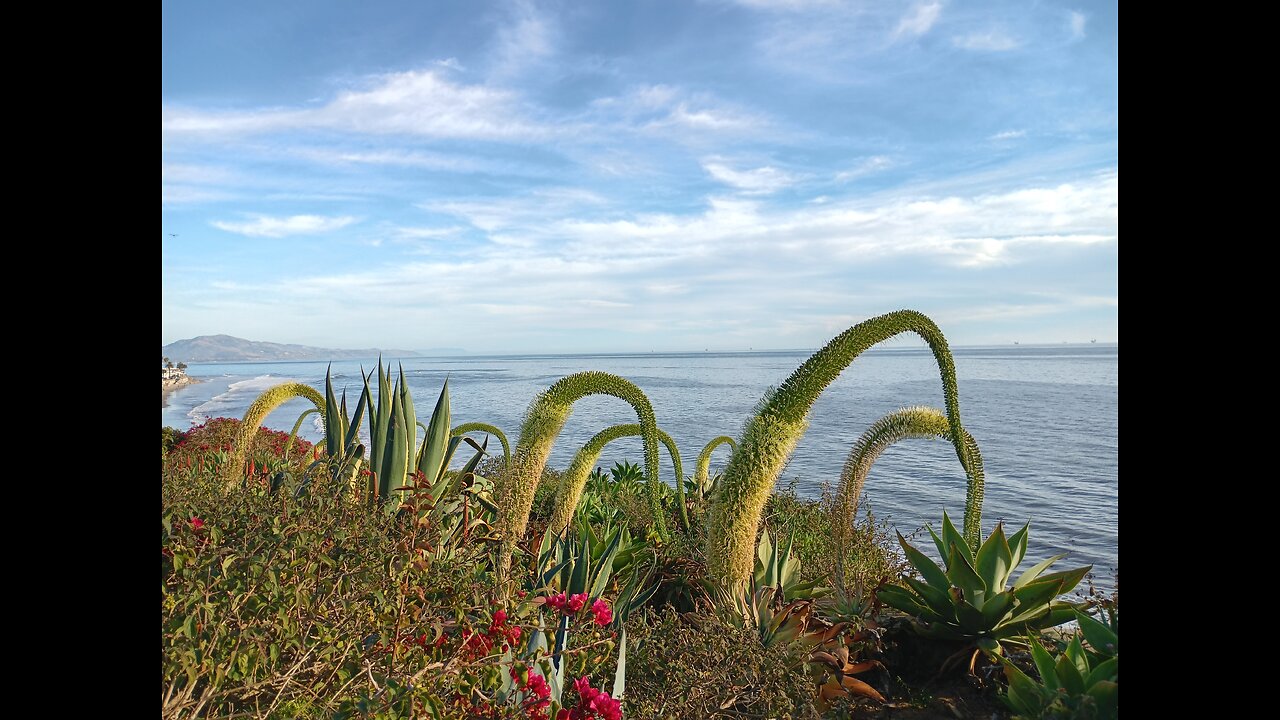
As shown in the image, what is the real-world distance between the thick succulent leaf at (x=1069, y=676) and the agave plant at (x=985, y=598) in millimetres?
788

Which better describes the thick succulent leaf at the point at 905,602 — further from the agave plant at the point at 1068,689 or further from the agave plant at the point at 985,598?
the agave plant at the point at 1068,689

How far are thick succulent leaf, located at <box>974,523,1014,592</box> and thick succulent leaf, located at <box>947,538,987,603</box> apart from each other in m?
0.06

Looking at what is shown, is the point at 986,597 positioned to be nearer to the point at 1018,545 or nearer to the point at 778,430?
the point at 1018,545

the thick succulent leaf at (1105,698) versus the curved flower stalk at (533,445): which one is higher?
the curved flower stalk at (533,445)

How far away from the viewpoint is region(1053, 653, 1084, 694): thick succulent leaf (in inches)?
132

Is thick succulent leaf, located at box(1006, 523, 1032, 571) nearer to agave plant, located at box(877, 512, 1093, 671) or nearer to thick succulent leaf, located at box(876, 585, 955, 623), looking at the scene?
agave plant, located at box(877, 512, 1093, 671)

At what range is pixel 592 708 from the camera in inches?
101

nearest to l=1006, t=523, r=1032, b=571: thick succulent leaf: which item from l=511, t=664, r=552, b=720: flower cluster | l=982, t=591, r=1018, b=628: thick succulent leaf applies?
l=982, t=591, r=1018, b=628: thick succulent leaf

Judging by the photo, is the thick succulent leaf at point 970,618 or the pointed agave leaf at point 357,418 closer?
the thick succulent leaf at point 970,618

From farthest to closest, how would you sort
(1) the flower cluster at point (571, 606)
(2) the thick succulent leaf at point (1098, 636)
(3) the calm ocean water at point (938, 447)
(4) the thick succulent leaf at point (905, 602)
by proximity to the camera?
1. (3) the calm ocean water at point (938, 447)
2. (4) the thick succulent leaf at point (905, 602)
3. (2) the thick succulent leaf at point (1098, 636)
4. (1) the flower cluster at point (571, 606)

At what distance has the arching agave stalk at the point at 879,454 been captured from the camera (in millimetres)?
4285

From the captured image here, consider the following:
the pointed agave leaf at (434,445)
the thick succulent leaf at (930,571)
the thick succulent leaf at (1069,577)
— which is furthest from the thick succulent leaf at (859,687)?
the pointed agave leaf at (434,445)
